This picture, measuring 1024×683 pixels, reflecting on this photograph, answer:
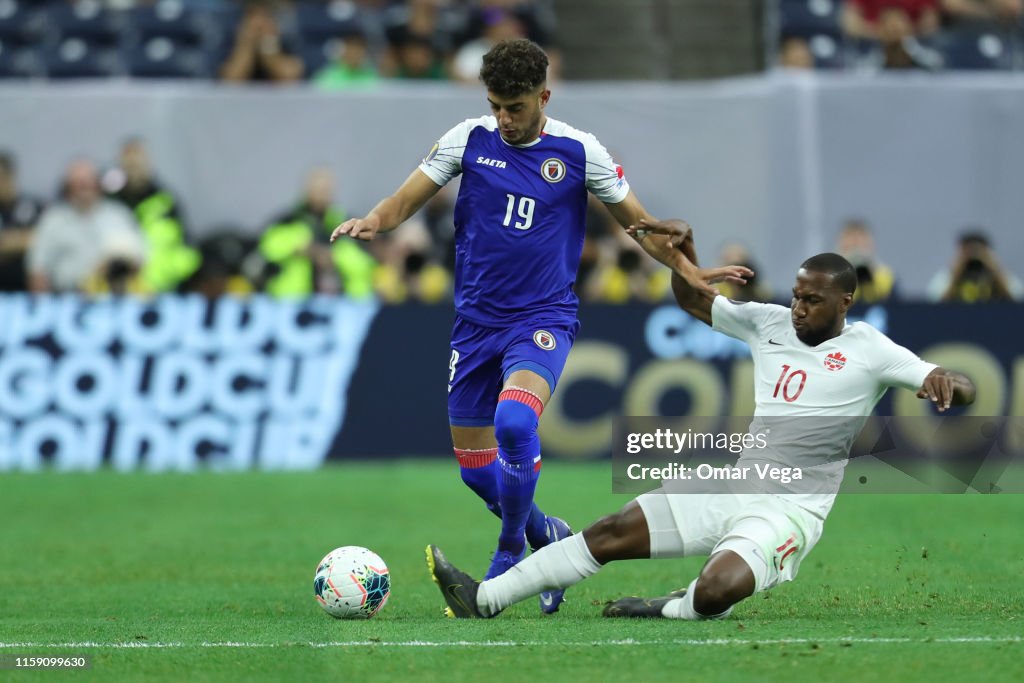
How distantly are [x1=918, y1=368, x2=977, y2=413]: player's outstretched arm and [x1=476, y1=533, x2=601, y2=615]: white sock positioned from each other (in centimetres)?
170

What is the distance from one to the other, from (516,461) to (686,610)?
1075mm

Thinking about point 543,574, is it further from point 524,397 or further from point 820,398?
point 820,398

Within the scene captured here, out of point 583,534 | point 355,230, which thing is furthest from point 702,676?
point 355,230

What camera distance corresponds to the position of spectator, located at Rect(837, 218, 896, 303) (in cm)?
1564

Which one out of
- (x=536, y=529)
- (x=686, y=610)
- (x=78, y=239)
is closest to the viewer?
(x=686, y=610)

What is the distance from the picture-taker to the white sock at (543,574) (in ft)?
24.7

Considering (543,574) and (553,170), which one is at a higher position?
(553,170)

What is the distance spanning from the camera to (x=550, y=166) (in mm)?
8148

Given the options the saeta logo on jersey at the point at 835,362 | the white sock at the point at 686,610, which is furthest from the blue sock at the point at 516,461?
the saeta logo on jersey at the point at 835,362

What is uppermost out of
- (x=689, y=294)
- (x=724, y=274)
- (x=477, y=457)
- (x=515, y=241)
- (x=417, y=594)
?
(x=515, y=241)

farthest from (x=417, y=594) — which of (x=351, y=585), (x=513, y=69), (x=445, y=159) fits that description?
(x=513, y=69)

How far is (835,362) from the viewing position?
7.59 meters

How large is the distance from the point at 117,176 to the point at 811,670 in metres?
11.9

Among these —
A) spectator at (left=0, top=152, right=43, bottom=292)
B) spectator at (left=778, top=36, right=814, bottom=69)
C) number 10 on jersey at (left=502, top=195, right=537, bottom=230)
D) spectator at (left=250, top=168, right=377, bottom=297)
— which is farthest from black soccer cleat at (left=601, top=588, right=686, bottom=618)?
spectator at (left=778, top=36, right=814, bottom=69)
